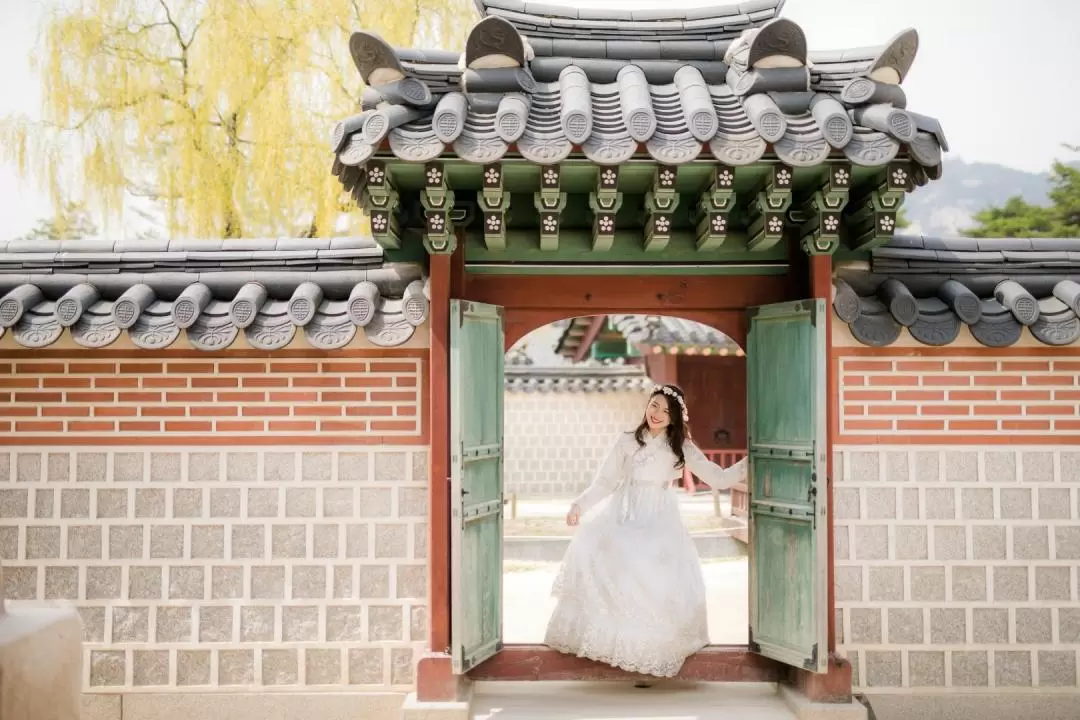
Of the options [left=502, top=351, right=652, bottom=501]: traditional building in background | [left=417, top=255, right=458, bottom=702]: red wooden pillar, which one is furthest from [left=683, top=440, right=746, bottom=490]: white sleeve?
[left=502, top=351, right=652, bottom=501]: traditional building in background

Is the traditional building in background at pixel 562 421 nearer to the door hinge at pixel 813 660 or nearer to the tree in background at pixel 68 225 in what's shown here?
the tree in background at pixel 68 225

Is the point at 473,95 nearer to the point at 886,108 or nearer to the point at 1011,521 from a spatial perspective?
the point at 886,108

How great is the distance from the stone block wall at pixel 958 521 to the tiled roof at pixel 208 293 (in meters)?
2.81

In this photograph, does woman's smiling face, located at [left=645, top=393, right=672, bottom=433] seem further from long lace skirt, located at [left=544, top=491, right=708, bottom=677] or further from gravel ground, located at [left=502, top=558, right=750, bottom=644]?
gravel ground, located at [left=502, top=558, right=750, bottom=644]

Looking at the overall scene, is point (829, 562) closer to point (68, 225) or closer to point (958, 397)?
point (958, 397)

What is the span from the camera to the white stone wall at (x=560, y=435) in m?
18.7

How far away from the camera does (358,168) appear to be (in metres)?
4.14

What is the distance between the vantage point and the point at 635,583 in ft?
16.0

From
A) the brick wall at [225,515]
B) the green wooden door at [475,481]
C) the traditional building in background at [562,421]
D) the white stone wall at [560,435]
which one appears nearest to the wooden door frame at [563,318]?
the green wooden door at [475,481]

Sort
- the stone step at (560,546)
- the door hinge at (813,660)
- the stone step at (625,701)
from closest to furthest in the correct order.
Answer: the door hinge at (813,660) < the stone step at (625,701) < the stone step at (560,546)

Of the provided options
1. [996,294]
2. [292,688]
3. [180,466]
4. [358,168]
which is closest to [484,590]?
[292,688]

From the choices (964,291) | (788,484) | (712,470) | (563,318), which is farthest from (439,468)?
(964,291)

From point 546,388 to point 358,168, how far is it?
573 inches

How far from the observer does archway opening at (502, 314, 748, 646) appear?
11695 mm
